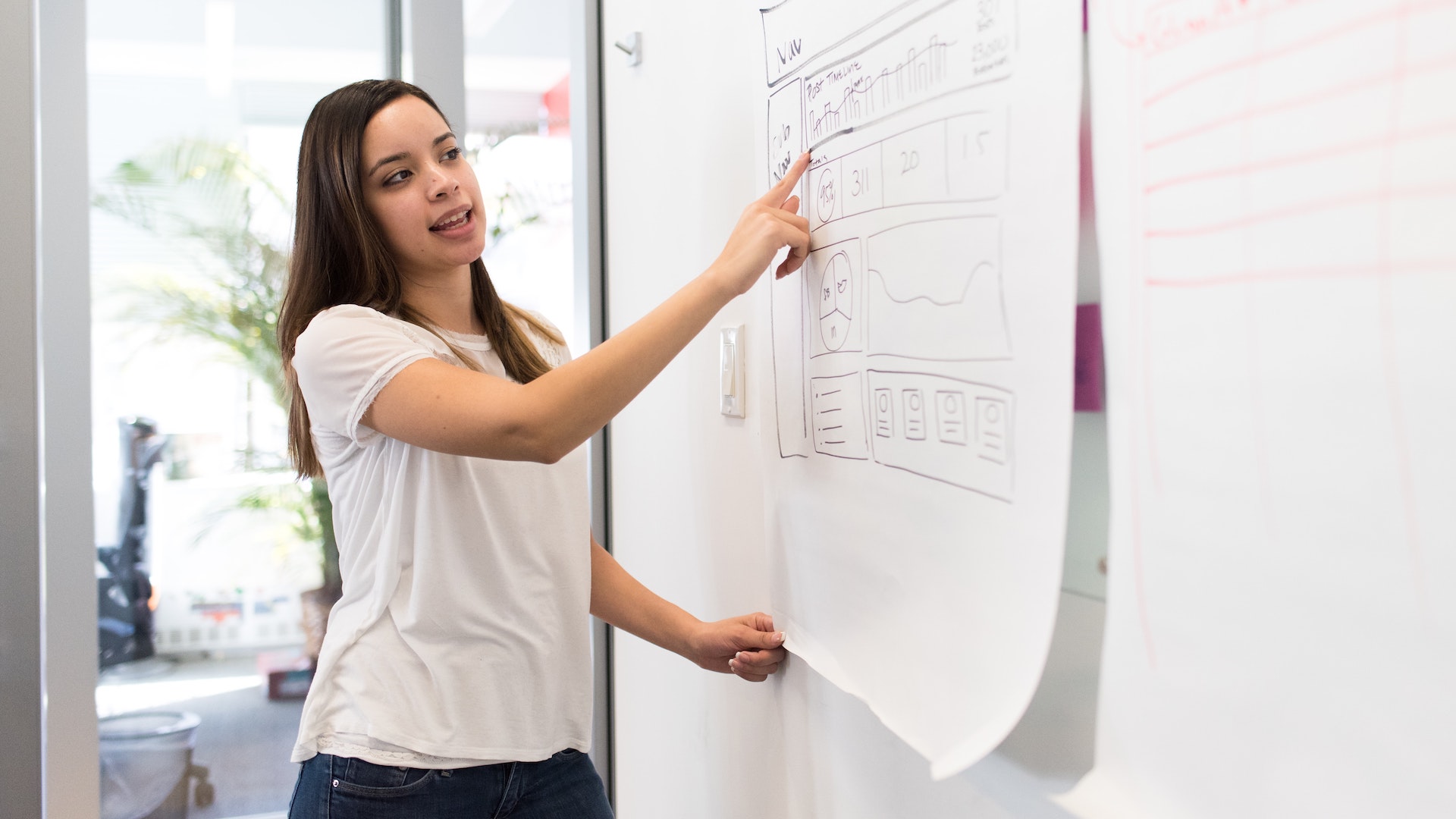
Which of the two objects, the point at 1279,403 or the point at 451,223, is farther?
the point at 451,223

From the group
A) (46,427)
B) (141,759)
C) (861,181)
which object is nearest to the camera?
(861,181)

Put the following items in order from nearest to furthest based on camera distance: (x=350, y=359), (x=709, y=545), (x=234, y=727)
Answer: (x=350, y=359) → (x=709, y=545) → (x=234, y=727)

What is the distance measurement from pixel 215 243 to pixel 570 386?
1563mm

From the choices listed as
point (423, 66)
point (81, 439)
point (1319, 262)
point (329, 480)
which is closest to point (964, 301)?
point (1319, 262)

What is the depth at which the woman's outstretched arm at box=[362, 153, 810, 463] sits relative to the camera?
80 cm

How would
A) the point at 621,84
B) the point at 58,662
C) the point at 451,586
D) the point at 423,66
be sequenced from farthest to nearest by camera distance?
1. the point at 423,66
2. the point at 58,662
3. the point at 621,84
4. the point at 451,586

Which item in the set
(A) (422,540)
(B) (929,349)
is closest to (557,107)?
(A) (422,540)

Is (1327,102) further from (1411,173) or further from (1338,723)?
(1338,723)

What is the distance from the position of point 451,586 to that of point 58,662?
1328 millimetres

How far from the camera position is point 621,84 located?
4.98ft

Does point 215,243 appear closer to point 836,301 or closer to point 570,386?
point 570,386

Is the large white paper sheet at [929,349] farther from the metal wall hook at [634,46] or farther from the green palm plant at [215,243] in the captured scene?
the green palm plant at [215,243]

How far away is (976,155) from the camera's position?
61cm

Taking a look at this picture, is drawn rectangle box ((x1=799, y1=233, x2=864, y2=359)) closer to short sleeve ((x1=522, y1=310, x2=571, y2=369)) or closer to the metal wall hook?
short sleeve ((x1=522, y1=310, x2=571, y2=369))
